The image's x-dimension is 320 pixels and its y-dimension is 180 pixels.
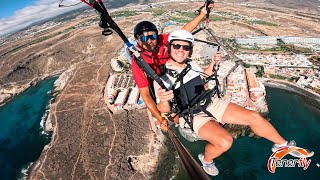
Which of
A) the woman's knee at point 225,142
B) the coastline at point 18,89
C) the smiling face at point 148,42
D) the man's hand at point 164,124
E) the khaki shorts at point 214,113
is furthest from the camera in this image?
the coastline at point 18,89

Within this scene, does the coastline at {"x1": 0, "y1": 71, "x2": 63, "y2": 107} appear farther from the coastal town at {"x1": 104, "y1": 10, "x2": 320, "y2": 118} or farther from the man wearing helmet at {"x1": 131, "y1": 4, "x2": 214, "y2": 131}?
the man wearing helmet at {"x1": 131, "y1": 4, "x2": 214, "y2": 131}

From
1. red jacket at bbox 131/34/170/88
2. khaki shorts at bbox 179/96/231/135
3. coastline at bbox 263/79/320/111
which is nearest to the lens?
khaki shorts at bbox 179/96/231/135

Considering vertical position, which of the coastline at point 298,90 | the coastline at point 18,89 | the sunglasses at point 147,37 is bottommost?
the coastline at point 298,90

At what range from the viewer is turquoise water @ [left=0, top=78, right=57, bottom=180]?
3966 centimetres

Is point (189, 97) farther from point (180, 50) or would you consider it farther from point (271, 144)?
point (271, 144)

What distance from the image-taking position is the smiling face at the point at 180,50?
6977mm

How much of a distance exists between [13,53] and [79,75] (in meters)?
38.2

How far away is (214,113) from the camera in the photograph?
7.52 meters

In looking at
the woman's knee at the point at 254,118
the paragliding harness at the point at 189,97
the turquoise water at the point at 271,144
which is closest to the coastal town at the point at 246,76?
the turquoise water at the point at 271,144

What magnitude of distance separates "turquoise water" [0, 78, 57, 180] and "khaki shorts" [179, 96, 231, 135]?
3635cm

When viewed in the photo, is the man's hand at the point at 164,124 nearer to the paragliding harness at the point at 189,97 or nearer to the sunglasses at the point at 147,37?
the paragliding harness at the point at 189,97

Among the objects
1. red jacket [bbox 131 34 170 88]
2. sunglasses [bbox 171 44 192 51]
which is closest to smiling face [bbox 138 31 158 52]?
red jacket [bbox 131 34 170 88]

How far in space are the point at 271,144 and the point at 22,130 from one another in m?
45.0

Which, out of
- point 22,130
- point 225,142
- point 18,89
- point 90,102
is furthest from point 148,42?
point 18,89
